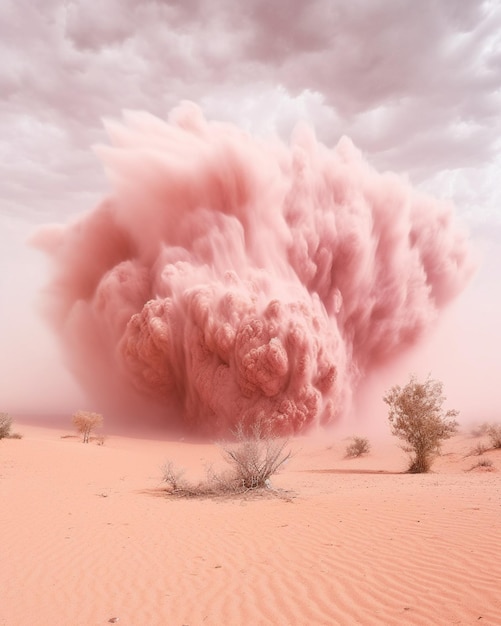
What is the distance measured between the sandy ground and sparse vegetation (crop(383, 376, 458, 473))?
444 centimetres

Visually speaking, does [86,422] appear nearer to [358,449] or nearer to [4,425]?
[4,425]

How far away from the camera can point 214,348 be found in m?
27.6

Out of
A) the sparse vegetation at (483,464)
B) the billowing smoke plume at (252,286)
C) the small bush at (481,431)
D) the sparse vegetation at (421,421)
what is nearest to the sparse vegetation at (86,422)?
the billowing smoke plume at (252,286)

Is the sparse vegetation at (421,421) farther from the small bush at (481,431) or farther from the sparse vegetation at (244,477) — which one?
the small bush at (481,431)

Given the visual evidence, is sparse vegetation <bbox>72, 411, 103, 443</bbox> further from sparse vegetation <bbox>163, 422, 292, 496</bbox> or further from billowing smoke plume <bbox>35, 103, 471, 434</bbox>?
sparse vegetation <bbox>163, 422, 292, 496</bbox>

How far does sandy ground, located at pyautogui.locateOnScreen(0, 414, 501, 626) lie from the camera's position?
13.8 feet

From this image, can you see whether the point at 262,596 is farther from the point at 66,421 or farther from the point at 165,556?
the point at 66,421

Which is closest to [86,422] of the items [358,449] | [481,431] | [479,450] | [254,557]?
[358,449]

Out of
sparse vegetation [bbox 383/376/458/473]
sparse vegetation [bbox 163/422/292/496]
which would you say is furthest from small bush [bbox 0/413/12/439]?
sparse vegetation [bbox 383/376/458/473]

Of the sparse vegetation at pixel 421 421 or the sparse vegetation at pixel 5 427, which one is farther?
the sparse vegetation at pixel 5 427

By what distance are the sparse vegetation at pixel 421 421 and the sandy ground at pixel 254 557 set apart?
444 cm

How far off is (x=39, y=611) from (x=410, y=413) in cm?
1421

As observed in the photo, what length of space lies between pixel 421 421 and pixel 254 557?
11.7 metres

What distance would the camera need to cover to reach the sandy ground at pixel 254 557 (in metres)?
4.22
